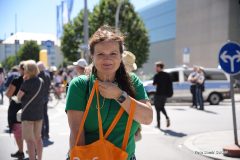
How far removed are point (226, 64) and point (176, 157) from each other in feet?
7.18

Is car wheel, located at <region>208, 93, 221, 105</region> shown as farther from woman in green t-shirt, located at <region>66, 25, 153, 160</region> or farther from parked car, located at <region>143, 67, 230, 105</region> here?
woman in green t-shirt, located at <region>66, 25, 153, 160</region>

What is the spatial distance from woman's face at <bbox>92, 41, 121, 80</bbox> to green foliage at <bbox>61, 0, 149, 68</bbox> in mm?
41290

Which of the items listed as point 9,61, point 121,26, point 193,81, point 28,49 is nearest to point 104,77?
point 193,81

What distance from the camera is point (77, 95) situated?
2.62m

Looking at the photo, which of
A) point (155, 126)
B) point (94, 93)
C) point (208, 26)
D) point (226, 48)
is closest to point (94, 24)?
point (208, 26)

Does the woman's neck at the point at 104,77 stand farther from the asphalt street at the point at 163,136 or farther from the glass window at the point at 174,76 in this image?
the glass window at the point at 174,76

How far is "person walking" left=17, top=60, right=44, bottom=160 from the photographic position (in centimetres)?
647

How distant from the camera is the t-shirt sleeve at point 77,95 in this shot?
2598mm

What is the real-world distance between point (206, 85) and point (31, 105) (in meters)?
15.3

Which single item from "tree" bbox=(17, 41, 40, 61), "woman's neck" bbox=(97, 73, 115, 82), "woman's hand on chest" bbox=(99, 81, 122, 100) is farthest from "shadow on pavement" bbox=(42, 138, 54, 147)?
"woman's hand on chest" bbox=(99, 81, 122, 100)

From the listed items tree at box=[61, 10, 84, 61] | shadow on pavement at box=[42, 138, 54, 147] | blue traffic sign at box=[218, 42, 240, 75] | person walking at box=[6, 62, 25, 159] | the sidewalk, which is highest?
tree at box=[61, 10, 84, 61]

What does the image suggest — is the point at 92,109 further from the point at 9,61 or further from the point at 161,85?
the point at 9,61

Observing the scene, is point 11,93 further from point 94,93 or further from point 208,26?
point 208,26

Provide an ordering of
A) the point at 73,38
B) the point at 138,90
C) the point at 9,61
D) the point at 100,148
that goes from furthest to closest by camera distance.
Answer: the point at 73,38
the point at 9,61
the point at 138,90
the point at 100,148
